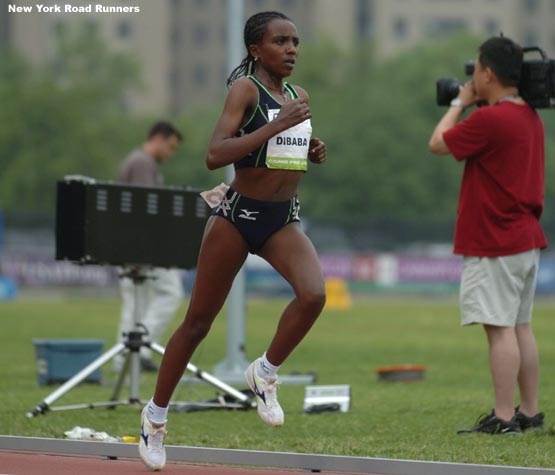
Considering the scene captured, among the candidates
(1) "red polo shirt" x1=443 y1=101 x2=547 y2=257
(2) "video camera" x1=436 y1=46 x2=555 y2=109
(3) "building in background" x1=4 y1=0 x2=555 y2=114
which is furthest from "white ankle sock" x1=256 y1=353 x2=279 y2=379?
(3) "building in background" x1=4 y1=0 x2=555 y2=114

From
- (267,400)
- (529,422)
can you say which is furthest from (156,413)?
(529,422)

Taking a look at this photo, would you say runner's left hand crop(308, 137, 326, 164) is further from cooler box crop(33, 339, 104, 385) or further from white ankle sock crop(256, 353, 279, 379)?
cooler box crop(33, 339, 104, 385)

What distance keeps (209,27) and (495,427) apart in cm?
14880

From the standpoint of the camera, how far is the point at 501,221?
9.59 meters

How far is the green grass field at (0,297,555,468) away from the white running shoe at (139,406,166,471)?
1.07 m

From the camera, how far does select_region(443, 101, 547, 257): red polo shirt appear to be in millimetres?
9594

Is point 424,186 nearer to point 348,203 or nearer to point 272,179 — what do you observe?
point 348,203

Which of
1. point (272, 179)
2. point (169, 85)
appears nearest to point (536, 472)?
point (272, 179)

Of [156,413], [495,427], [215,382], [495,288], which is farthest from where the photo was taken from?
[215,382]

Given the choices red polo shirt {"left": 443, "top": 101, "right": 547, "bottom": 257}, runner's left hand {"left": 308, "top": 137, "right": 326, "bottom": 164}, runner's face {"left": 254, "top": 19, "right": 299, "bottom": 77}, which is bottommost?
red polo shirt {"left": 443, "top": 101, "right": 547, "bottom": 257}

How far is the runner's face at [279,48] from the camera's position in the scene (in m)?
7.83

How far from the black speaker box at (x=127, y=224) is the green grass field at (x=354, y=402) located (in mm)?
1114

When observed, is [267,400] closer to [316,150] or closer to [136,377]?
[316,150]

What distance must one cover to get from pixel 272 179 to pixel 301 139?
0.24 m
